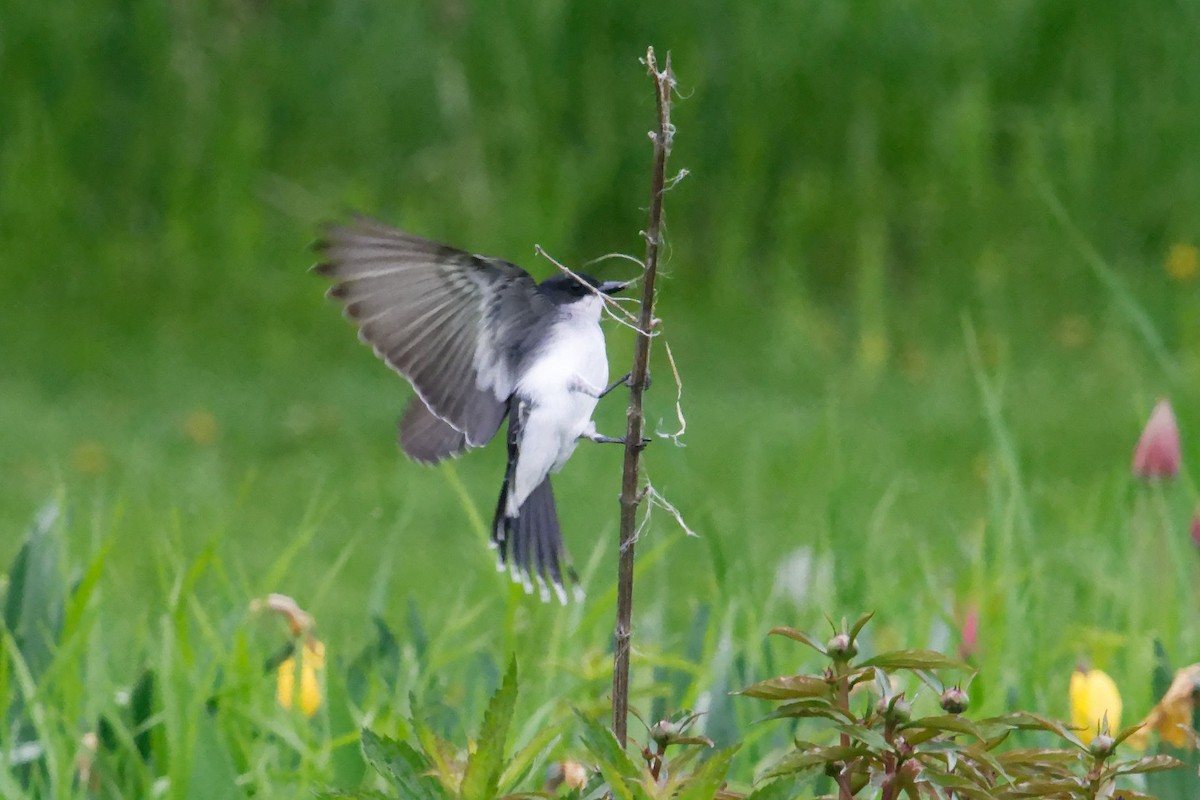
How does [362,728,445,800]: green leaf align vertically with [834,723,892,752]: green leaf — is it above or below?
below

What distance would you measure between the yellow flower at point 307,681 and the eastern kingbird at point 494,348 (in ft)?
1.94

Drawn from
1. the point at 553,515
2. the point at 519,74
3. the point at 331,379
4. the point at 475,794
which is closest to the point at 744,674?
the point at 553,515

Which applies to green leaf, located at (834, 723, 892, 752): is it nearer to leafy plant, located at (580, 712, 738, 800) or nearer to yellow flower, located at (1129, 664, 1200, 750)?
leafy plant, located at (580, 712, 738, 800)

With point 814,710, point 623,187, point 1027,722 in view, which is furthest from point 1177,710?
point 623,187

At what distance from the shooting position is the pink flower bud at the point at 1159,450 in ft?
8.26

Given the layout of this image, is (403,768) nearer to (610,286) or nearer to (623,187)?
(610,286)

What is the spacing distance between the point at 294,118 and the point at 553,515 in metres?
5.60

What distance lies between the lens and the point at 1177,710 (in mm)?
1740

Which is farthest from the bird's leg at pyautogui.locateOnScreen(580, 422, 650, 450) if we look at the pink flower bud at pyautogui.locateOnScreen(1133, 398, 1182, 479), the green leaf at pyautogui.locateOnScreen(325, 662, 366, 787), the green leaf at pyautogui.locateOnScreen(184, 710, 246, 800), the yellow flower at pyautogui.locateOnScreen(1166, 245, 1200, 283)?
the yellow flower at pyautogui.locateOnScreen(1166, 245, 1200, 283)

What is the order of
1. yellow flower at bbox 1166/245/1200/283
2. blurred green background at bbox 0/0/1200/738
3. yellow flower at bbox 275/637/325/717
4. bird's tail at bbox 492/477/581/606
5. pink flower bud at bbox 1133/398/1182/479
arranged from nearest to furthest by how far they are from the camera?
1. bird's tail at bbox 492/477/581/606
2. yellow flower at bbox 275/637/325/717
3. pink flower bud at bbox 1133/398/1182/479
4. blurred green background at bbox 0/0/1200/738
5. yellow flower at bbox 1166/245/1200/283

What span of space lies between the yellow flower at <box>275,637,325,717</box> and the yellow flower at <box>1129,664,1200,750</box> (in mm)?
946

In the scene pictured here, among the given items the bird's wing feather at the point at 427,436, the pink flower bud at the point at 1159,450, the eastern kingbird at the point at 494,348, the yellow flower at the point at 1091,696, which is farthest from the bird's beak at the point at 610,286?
the pink flower bud at the point at 1159,450

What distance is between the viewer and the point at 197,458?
17.8 ft

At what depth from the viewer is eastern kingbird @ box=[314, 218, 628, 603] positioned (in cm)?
148
